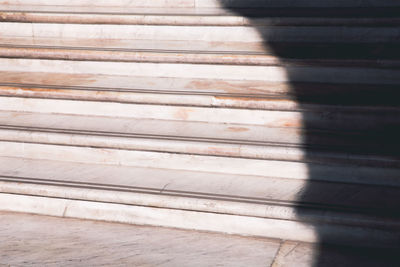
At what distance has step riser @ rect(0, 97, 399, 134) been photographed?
111 inches

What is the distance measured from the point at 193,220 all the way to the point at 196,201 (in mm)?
102

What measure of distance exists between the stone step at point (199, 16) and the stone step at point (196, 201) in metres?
1.56

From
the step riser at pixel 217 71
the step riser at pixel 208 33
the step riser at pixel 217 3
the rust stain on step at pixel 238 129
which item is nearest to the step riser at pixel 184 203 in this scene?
the rust stain on step at pixel 238 129

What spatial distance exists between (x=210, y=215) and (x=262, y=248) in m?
0.31

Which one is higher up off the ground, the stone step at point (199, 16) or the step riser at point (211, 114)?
the stone step at point (199, 16)

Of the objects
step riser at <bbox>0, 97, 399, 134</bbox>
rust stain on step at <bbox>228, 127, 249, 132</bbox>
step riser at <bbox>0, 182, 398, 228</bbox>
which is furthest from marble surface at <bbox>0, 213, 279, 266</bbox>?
step riser at <bbox>0, 97, 399, 134</bbox>

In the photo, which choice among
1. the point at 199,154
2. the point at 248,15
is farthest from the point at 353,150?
the point at 248,15

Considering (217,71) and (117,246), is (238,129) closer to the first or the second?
(217,71)

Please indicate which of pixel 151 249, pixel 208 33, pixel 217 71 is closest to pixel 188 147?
pixel 151 249

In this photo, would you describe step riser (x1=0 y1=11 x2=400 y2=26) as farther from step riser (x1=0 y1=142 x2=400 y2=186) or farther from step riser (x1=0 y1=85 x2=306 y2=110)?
step riser (x1=0 y1=142 x2=400 y2=186)

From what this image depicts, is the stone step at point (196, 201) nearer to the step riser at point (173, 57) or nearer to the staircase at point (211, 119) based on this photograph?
the staircase at point (211, 119)

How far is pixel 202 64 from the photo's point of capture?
11.4 feet

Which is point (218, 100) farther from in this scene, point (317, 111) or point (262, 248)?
point (262, 248)

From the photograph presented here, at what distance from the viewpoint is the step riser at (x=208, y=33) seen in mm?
3586
